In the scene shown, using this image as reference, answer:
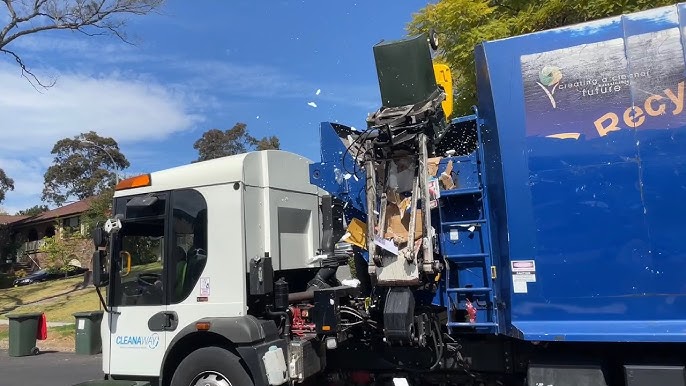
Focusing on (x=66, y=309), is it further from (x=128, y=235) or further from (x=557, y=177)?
(x=557, y=177)

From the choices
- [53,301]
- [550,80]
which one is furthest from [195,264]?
[53,301]

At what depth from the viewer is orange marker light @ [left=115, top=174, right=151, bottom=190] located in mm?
5803

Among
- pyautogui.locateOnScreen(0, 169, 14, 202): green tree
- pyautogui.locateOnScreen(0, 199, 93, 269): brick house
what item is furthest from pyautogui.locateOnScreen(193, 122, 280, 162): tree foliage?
pyautogui.locateOnScreen(0, 169, 14, 202): green tree

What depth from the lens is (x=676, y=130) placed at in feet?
12.2

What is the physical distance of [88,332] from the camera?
10711 mm

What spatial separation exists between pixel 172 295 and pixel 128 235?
2.76 feet

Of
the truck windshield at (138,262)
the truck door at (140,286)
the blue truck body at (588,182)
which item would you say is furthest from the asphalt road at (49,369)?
the blue truck body at (588,182)

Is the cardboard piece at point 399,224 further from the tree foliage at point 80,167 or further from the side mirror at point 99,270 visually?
the tree foliage at point 80,167

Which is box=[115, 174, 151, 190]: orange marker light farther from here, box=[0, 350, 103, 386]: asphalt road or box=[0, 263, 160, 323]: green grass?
box=[0, 263, 160, 323]: green grass

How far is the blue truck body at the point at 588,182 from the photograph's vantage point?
377cm

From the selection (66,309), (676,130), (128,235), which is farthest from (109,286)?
(66,309)

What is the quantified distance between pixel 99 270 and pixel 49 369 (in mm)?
6621

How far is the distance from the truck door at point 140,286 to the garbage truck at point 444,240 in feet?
0.06

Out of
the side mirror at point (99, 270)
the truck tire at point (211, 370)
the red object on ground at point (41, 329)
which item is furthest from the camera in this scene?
the red object on ground at point (41, 329)
